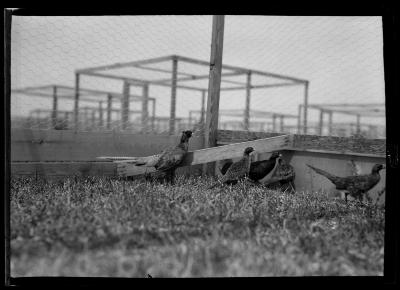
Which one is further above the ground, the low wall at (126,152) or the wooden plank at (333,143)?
the wooden plank at (333,143)

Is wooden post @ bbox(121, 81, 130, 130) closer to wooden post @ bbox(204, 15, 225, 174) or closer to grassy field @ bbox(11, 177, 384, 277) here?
wooden post @ bbox(204, 15, 225, 174)

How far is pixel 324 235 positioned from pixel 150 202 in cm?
128

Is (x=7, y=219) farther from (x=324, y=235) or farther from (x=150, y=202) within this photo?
(x=324, y=235)

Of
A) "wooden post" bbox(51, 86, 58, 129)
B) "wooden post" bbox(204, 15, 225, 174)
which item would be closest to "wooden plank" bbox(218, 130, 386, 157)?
"wooden post" bbox(204, 15, 225, 174)

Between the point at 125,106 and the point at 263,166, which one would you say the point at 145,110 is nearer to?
the point at 125,106

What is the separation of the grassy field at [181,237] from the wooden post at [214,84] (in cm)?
124

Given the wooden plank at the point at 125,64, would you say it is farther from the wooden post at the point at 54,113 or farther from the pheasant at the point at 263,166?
the pheasant at the point at 263,166

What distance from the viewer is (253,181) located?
11.5 ft

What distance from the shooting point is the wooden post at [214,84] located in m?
3.64

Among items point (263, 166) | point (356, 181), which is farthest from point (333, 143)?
point (263, 166)

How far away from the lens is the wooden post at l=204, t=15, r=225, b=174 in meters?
3.64

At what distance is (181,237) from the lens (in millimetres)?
2258

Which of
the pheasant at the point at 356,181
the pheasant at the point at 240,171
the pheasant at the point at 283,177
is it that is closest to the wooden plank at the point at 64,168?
the pheasant at the point at 240,171

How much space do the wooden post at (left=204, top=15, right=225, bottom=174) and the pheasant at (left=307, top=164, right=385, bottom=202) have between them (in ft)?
3.92
